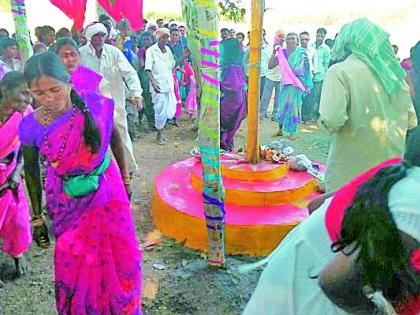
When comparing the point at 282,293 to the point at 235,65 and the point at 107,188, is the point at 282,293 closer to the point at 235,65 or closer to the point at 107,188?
the point at 107,188

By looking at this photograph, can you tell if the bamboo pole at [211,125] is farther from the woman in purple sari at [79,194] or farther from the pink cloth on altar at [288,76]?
the pink cloth on altar at [288,76]

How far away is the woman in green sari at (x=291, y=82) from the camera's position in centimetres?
814

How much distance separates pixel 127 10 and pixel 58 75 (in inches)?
248

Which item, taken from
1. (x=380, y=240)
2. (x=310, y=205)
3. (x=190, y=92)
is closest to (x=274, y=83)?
(x=190, y=92)

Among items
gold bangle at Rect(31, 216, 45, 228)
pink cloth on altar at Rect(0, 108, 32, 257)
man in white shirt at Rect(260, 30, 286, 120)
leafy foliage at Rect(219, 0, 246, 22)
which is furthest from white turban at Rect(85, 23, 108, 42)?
man in white shirt at Rect(260, 30, 286, 120)

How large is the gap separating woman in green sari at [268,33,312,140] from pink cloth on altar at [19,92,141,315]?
226 inches

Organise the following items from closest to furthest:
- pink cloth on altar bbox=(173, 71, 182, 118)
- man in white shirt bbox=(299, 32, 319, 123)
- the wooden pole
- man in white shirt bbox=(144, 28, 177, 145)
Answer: the wooden pole → man in white shirt bbox=(144, 28, 177, 145) → pink cloth on altar bbox=(173, 71, 182, 118) → man in white shirt bbox=(299, 32, 319, 123)

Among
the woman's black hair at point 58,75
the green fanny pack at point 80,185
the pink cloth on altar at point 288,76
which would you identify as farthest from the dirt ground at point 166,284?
the pink cloth on altar at point 288,76

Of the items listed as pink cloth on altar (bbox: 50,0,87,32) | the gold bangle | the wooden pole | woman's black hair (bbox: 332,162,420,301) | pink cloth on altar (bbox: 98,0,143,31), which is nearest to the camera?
woman's black hair (bbox: 332,162,420,301)

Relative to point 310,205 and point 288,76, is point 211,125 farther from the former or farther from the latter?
point 288,76

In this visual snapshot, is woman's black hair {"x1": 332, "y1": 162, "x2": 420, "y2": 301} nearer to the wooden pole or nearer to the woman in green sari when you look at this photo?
the wooden pole

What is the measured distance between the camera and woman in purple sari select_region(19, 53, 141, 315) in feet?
8.23

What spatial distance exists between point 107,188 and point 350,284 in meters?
1.68

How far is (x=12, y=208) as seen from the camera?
139 inches
